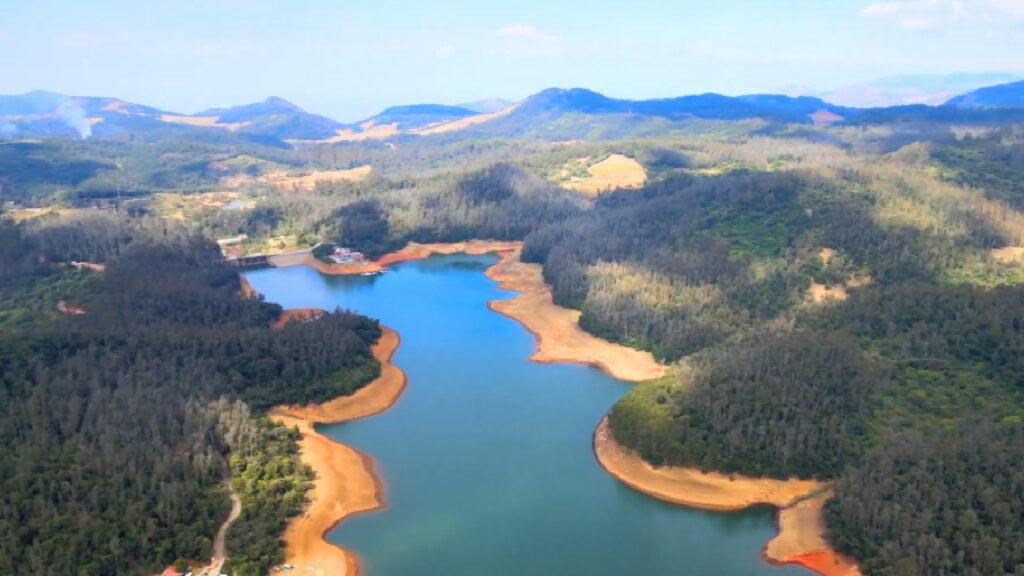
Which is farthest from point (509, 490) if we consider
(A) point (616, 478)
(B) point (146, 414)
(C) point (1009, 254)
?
(C) point (1009, 254)

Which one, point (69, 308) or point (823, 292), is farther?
point (69, 308)

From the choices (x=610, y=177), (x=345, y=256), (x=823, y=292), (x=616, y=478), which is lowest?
(x=616, y=478)

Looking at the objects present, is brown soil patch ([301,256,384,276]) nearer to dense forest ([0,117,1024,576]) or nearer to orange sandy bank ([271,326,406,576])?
dense forest ([0,117,1024,576])

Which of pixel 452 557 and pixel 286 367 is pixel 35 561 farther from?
pixel 286 367

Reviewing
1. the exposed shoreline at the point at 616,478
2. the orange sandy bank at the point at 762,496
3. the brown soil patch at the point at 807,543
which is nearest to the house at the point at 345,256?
the exposed shoreline at the point at 616,478

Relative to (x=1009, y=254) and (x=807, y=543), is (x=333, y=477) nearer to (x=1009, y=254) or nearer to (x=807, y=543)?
(x=807, y=543)

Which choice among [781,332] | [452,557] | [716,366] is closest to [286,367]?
[452,557]

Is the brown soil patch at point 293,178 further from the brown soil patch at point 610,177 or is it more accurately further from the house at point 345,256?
the house at point 345,256
